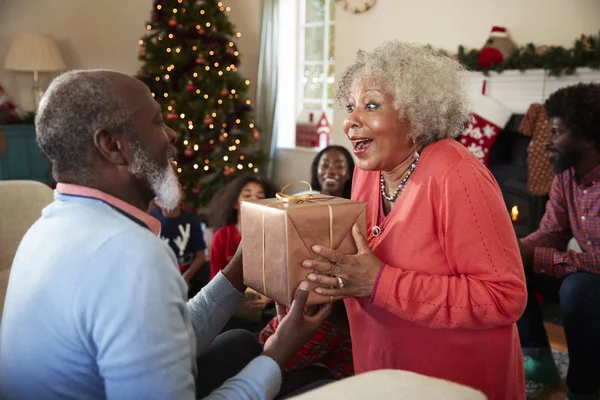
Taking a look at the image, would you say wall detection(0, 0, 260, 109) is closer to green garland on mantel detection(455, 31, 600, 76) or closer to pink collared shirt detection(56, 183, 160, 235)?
green garland on mantel detection(455, 31, 600, 76)

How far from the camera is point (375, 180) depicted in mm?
1569

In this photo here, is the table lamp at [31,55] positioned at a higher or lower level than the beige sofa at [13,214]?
higher

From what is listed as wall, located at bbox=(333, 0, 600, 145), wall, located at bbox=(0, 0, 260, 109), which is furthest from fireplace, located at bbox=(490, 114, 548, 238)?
wall, located at bbox=(0, 0, 260, 109)

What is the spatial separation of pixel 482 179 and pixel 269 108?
527cm

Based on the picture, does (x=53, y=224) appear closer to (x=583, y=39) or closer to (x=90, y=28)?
(x=583, y=39)

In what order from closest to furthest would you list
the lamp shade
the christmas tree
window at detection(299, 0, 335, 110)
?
1. the christmas tree
2. the lamp shade
3. window at detection(299, 0, 335, 110)

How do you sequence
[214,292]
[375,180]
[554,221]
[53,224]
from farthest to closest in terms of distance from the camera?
1. [554,221]
2. [375,180]
3. [214,292]
4. [53,224]

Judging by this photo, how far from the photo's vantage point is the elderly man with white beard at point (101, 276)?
2.83 ft

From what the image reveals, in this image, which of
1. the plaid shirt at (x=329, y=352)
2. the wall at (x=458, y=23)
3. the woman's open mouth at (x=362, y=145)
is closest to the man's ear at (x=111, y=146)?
the woman's open mouth at (x=362, y=145)

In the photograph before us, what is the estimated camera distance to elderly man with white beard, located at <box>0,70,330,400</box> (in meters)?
0.86

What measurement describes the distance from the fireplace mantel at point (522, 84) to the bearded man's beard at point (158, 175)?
3.29 meters

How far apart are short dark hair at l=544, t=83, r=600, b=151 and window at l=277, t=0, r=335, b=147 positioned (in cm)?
344

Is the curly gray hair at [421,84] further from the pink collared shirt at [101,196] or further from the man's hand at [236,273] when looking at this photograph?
the pink collared shirt at [101,196]

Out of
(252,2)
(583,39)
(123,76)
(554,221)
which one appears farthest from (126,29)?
(123,76)
